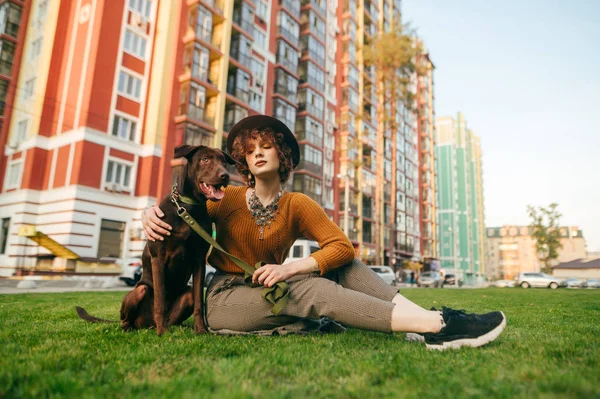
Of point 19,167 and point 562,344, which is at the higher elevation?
point 19,167

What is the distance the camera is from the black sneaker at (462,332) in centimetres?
262

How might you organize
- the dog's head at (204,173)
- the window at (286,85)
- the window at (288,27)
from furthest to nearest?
the window at (288,27) → the window at (286,85) → the dog's head at (204,173)

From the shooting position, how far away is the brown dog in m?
3.27

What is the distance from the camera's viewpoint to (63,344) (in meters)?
2.73

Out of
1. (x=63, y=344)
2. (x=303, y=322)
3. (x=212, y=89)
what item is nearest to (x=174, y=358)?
(x=63, y=344)

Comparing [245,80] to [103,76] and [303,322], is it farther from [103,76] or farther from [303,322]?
[303,322]

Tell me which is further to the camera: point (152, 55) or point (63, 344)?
point (152, 55)

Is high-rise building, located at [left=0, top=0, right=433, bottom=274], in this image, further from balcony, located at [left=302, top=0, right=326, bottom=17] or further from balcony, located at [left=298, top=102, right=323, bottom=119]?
balcony, located at [left=302, top=0, right=326, bottom=17]

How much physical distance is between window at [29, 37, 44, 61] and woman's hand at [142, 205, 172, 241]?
2552 centimetres

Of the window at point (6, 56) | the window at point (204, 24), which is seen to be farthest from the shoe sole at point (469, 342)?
the window at point (6, 56)

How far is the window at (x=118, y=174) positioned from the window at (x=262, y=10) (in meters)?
15.7

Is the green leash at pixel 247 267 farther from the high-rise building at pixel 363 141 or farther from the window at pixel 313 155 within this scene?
the high-rise building at pixel 363 141

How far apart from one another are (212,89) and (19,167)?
446 inches

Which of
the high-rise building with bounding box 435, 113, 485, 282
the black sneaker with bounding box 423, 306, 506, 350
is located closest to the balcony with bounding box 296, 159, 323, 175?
the black sneaker with bounding box 423, 306, 506, 350
